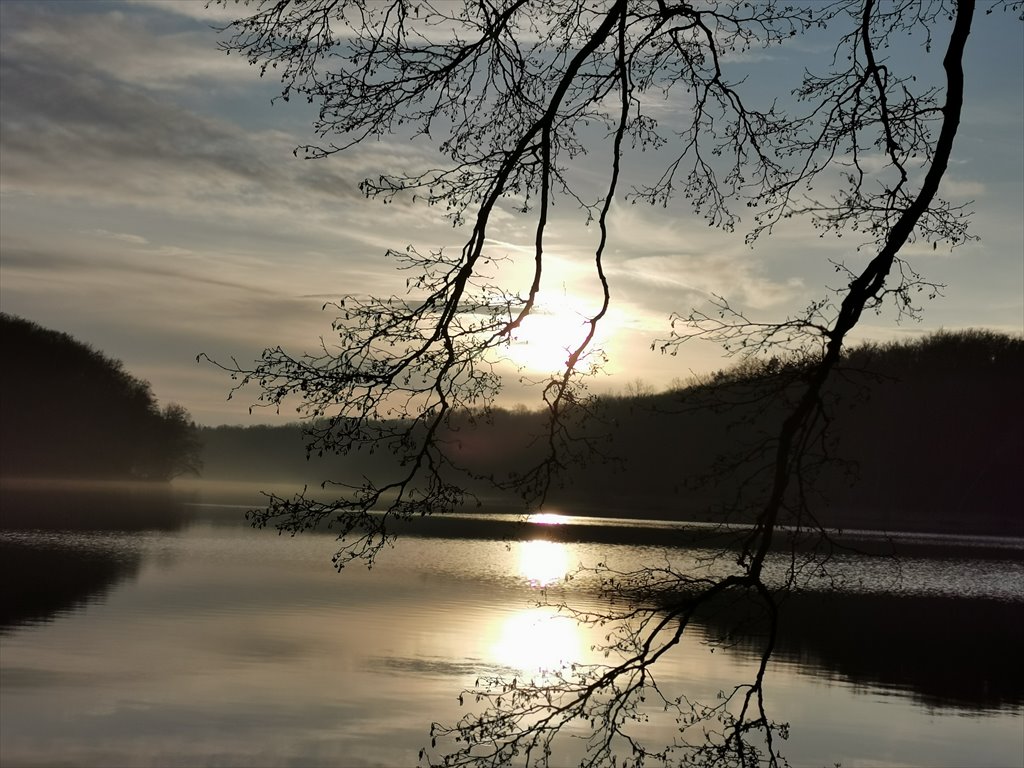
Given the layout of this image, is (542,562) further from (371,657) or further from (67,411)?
(67,411)

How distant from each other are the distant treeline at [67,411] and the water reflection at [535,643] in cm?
9201

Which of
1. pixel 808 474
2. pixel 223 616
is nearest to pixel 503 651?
pixel 223 616

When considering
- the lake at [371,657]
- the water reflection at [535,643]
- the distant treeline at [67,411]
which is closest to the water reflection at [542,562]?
the lake at [371,657]

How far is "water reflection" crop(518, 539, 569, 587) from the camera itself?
104ft

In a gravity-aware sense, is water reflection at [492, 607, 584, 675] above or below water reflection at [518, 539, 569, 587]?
below

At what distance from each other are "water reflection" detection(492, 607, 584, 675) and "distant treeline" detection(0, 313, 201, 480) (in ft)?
302

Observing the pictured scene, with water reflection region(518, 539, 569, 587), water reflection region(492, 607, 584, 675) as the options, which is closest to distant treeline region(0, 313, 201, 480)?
water reflection region(518, 539, 569, 587)

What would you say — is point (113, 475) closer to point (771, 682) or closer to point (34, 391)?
point (34, 391)

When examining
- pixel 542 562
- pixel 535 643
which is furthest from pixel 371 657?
pixel 542 562

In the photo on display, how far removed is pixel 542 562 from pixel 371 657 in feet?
64.6

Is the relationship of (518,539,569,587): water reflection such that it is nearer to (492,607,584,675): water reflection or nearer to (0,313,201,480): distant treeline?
(492,607,584,675): water reflection

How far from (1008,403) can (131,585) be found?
76.3 m

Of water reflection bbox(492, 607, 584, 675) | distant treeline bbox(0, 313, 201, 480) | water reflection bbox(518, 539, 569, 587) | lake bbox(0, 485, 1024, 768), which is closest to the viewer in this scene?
lake bbox(0, 485, 1024, 768)

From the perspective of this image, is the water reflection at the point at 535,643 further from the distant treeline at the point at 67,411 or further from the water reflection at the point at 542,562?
the distant treeline at the point at 67,411
